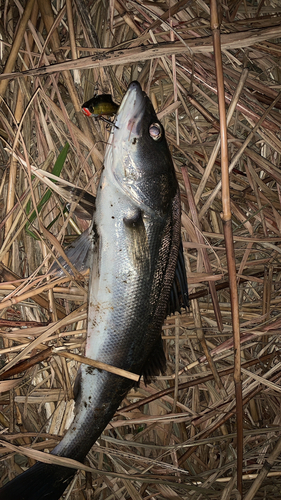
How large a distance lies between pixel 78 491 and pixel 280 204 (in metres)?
3.00

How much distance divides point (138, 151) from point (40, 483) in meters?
2.21

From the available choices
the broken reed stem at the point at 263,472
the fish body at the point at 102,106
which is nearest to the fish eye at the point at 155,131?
the fish body at the point at 102,106

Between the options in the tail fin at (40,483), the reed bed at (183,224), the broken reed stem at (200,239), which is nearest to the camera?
the tail fin at (40,483)

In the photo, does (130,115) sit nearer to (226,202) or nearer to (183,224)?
(226,202)

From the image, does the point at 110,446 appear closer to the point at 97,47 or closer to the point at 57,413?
the point at 57,413

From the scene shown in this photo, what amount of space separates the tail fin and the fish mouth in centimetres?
217

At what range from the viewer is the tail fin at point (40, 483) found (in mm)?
2223

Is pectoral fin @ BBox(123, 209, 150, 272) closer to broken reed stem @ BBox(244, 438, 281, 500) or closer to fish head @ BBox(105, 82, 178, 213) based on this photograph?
fish head @ BBox(105, 82, 178, 213)

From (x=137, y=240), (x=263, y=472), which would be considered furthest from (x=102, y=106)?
(x=263, y=472)

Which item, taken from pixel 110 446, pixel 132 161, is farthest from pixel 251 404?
pixel 132 161

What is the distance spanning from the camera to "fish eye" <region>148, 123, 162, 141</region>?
2312 mm

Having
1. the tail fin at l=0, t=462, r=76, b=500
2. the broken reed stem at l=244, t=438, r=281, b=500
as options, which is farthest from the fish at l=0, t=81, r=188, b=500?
the broken reed stem at l=244, t=438, r=281, b=500

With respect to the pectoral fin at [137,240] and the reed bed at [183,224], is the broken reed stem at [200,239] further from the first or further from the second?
the pectoral fin at [137,240]

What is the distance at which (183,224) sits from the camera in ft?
9.61
